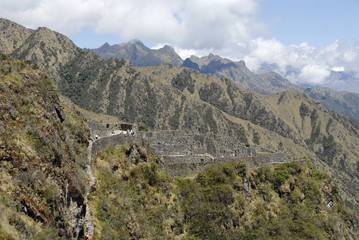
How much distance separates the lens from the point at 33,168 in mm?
19750

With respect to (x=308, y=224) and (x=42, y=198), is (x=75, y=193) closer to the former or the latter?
(x=42, y=198)

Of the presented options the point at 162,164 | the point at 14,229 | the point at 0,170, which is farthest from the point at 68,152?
the point at 162,164

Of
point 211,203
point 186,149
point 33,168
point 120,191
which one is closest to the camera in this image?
point 33,168

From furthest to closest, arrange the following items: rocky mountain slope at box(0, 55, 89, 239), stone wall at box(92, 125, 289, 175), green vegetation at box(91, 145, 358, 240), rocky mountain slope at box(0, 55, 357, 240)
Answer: stone wall at box(92, 125, 289, 175) < green vegetation at box(91, 145, 358, 240) < rocky mountain slope at box(0, 55, 357, 240) < rocky mountain slope at box(0, 55, 89, 239)

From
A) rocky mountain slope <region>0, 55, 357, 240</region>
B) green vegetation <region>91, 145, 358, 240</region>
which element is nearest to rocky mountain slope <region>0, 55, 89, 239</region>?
rocky mountain slope <region>0, 55, 357, 240</region>

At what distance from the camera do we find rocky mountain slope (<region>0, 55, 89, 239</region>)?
58.0 feet

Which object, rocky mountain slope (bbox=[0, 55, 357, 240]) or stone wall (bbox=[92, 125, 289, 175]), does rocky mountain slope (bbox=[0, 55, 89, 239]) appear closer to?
rocky mountain slope (bbox=[0, 55, 357, 240])

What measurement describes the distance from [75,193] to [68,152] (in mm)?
3753

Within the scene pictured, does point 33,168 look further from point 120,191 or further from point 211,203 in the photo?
point 211,203

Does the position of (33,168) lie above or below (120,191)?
above

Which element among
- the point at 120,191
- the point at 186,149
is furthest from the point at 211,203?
the point at 120,191

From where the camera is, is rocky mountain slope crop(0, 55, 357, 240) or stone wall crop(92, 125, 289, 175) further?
stone wall crop(92, 125, 289, 175)

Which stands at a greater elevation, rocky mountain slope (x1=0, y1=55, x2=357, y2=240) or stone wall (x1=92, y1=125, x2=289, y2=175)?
stone wall (x1=92, y1=125, x2=289, y2=175)

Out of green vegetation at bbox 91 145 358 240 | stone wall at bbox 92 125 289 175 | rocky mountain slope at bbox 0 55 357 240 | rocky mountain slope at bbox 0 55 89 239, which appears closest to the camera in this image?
rocky mountain slope at bbox 0 55 89 239
